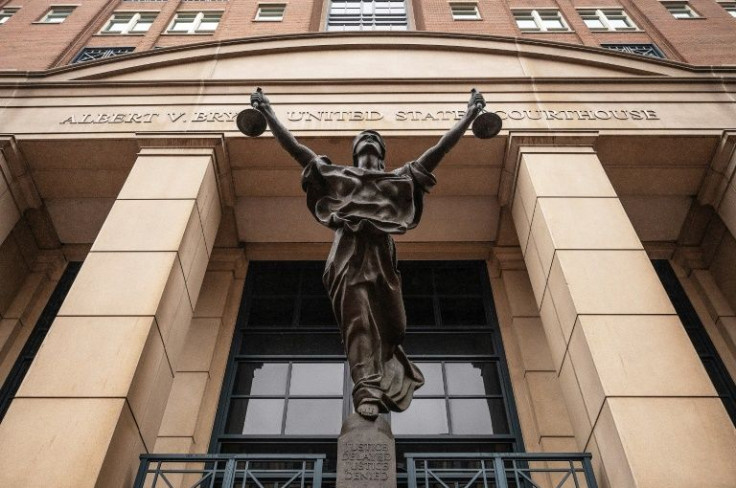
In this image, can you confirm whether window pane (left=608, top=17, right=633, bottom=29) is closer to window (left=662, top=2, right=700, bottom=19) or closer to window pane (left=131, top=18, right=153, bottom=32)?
window (left=662, top=2, right=700, bottom=19)

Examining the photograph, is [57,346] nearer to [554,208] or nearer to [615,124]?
[554,208]

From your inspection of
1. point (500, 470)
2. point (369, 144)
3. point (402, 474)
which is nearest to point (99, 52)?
point (369, 144)

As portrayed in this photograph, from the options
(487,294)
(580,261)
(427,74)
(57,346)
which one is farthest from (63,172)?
(580,261)

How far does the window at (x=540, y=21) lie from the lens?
57.7ft

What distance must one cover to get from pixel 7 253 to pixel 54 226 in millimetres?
963

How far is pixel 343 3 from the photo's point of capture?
62.9 feet

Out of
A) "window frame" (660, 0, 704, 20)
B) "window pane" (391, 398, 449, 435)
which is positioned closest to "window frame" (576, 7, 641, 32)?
"window frame" (660, 0, 704, 20)

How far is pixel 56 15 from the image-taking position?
19.3 meters

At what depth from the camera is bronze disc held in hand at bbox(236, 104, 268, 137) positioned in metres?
5.81

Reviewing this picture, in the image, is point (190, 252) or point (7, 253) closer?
point (190, 252)

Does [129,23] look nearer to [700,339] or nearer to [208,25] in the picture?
[208,25]

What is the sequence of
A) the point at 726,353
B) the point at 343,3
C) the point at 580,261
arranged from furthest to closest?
the point at 343,3 < the point at 726,353 < the point at 580,261

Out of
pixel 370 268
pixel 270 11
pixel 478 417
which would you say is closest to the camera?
pixel 370 268

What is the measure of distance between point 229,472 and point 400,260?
6612 millimetres
